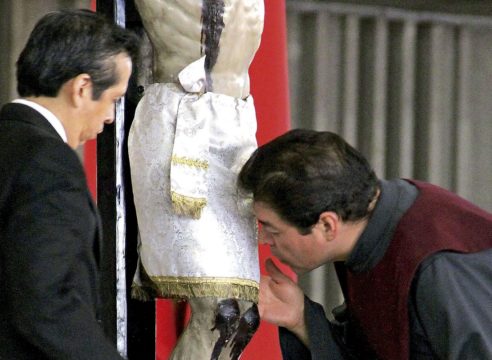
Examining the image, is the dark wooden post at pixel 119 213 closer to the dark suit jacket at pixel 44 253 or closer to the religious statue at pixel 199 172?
the religious statue at pixel 199 172

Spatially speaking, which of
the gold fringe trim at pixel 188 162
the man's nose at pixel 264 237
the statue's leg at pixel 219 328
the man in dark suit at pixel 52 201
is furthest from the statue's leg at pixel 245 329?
the man in dark suit at pixel 52 201

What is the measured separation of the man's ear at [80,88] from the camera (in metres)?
1.49

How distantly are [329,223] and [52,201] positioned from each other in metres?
0.54

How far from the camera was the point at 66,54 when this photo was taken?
148 cm

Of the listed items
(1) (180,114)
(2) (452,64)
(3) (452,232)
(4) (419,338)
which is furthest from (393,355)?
(2) (452,64)

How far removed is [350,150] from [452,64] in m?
2.46

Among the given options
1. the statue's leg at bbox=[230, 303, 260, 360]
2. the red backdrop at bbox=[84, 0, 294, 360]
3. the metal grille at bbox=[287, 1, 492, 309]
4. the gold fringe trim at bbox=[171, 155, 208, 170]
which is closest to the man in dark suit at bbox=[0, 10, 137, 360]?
the gold fringe trim at bbox=[171, 155, 208, 170]

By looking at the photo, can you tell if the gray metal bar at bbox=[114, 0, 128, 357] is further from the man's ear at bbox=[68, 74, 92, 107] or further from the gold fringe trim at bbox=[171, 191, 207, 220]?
the man's ear at bbox=[68, 74, 92, 107]

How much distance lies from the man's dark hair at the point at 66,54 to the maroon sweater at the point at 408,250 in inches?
20.7

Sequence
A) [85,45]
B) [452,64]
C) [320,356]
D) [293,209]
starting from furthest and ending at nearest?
[452,64]
[320,356]
[293,209]
[85,45]

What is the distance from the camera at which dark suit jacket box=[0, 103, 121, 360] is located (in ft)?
4.47

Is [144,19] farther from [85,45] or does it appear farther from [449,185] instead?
[449,185]

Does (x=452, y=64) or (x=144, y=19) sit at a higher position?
(x=144, y=19)

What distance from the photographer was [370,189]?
1.80 m
